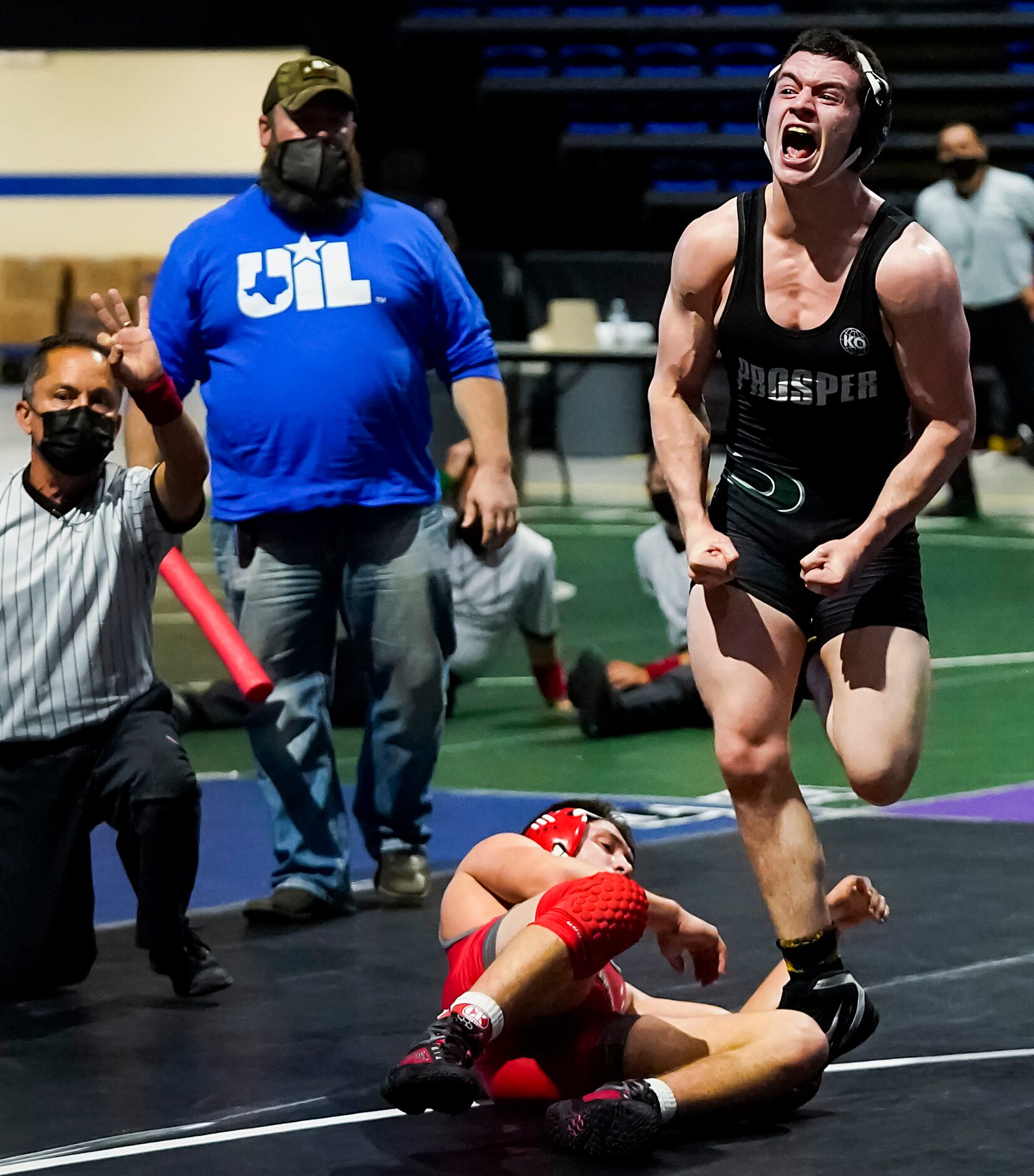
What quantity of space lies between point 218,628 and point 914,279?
5.18ft

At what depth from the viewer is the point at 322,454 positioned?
16.5 ft

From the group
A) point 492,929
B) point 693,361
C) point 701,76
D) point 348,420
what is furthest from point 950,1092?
point 701,76

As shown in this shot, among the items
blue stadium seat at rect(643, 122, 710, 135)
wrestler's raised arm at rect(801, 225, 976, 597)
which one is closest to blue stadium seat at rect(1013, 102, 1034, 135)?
blue stadium seat at rect(643, 122, 710, 135)

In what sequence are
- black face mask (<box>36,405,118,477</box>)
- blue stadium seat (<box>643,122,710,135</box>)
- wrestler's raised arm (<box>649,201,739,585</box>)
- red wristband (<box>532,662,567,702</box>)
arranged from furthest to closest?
blue stadium seat (<box>643,122,710,135</box>) < red wristband (<box>532,662,567,702</box>) < black face mask (<box>36,405,118,477</box>) < wrestler's raised arm (<box>649,201,739,585</box>)

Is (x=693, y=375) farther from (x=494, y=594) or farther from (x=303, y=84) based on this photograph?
(x=494, y=594)

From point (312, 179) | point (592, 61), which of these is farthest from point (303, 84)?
point (592, 61)

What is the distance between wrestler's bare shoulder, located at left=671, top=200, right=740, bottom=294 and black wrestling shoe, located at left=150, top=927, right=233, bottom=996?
1.67m

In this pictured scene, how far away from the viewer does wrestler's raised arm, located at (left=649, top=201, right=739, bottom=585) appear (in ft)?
12.4

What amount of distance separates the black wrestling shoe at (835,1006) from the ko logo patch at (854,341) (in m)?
1.08

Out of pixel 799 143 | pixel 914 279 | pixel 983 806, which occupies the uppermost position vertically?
pixel 799 143

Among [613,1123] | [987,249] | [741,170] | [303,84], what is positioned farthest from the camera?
[741,170]

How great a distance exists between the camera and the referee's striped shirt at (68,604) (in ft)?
14.5

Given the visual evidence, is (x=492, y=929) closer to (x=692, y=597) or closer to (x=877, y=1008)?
(x=692, y=597)

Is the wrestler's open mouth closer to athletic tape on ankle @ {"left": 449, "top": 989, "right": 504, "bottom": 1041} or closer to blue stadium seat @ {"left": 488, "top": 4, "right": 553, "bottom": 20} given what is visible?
athletic tape on ankle @ {"left": 449, "top": 989, "right": 504, "bottom": 1041}
